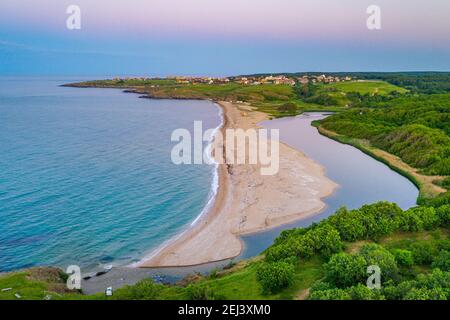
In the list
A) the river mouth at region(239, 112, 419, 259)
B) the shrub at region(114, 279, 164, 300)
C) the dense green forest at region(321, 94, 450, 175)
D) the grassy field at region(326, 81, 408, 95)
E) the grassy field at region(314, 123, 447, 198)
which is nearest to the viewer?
the shrub at region(114, 279, 164, 300)

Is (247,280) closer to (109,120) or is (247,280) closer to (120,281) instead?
(120,281)

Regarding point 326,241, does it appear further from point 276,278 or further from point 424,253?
point 424,253

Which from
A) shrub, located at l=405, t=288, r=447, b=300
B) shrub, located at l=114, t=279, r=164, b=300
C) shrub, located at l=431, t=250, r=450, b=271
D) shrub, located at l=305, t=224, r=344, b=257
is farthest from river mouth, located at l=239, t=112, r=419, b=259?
shrub, located at l=405, t=288, r=447, b=300

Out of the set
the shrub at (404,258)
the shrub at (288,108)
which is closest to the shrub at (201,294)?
the shrub at (404,258)

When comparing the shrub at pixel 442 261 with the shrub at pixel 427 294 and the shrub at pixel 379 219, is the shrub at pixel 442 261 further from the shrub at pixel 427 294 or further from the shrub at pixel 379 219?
A: the shrub at pixel 379 219

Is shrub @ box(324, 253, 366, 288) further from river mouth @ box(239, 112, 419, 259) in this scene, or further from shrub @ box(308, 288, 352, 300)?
river mouth @ box(239, 112, 419, 259)

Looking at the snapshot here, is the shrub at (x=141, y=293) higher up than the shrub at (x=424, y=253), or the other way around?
the shrub at (x=424, y=253)

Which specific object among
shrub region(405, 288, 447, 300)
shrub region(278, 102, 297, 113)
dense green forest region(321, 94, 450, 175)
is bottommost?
shrub region(405, 288, 447, 300)
